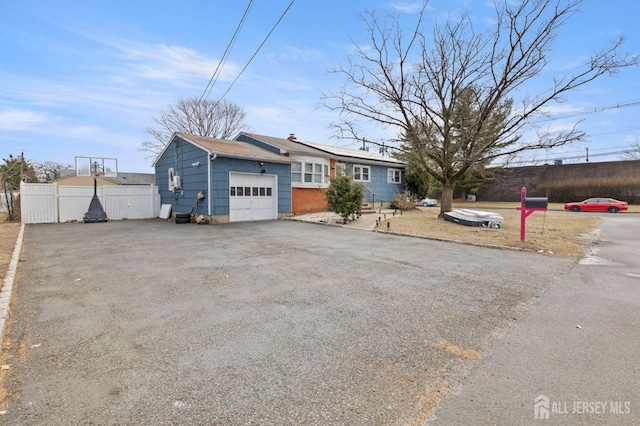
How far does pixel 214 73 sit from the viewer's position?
1304 centimetres

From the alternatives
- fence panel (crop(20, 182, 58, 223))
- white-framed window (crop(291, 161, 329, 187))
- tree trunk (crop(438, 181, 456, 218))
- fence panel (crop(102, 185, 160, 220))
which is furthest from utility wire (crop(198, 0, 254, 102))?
tree trunk (crop(438, 181, 456, 218))

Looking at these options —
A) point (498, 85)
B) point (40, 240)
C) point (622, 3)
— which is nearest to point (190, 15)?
point (40, 240)

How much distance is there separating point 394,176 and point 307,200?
833cm

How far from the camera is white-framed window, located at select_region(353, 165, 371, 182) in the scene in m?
19.8

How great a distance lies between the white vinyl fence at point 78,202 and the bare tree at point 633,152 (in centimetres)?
4935

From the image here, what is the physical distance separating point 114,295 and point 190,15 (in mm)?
9658

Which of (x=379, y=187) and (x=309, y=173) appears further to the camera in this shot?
(x=379, y=187)

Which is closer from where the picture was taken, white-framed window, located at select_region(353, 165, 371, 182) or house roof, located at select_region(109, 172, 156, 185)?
white-framed window, located at select_region(353, 165, 371, 182)

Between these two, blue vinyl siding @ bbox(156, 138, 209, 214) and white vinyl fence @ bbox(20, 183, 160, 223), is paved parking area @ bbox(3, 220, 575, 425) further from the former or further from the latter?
white vinyl fence @ bbox(20, 183, 160, 223)

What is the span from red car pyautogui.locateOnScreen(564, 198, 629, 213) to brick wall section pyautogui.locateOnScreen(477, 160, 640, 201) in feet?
30.3

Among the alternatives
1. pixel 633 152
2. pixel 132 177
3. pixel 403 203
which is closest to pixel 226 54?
pixel 403 203

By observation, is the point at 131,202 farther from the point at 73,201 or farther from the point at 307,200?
the point at 307,200

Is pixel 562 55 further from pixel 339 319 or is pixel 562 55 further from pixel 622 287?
pixel 339 319

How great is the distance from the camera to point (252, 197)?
49.2 ft
